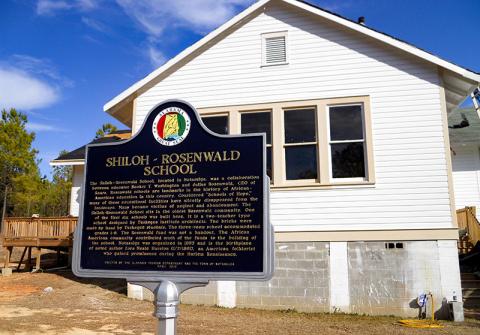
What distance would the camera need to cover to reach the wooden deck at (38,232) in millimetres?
18844

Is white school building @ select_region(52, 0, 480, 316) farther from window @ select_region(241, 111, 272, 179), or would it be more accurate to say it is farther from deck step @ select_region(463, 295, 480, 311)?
deck step @ select_region(463, 295, 480, 311)

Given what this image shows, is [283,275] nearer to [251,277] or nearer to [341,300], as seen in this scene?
[341,300]

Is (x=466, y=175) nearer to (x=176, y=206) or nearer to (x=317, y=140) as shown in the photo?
(x=317, y=140)

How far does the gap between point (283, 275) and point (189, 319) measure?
9.01ft

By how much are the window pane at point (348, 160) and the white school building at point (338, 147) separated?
0.03 m

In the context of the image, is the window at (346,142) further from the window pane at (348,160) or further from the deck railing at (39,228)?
the deck railing at (39,228)

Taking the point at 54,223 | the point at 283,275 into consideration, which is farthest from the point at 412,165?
the point at 54,223

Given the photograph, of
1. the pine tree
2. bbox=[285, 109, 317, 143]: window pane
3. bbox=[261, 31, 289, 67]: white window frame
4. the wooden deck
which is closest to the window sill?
bbox=[285, 109, 317, 143]: window pane

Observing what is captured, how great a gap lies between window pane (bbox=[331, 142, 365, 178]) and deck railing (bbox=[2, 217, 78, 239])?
12394mm

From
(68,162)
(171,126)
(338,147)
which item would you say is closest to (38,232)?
(68,162)

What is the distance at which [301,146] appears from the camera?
11.5m

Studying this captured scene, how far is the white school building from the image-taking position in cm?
1055

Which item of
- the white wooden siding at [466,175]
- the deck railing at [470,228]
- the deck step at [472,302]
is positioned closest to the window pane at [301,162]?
the deck step at [472,302]

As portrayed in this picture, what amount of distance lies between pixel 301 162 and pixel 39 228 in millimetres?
13306
